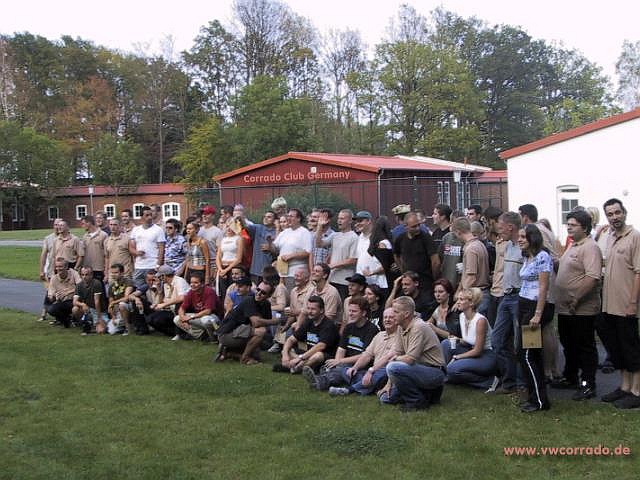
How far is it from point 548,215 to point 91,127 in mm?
51435

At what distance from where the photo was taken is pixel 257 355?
30.8 ft

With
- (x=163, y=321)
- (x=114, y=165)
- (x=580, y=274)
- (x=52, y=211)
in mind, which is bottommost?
(x=163, y=321)

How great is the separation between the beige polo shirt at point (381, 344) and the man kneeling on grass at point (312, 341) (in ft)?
2.23

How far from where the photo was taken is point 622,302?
6.46 m

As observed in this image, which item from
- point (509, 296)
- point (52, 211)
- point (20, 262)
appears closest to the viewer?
point (509, 296)

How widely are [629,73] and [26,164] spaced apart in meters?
44.6

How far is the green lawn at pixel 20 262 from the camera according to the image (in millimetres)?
21217

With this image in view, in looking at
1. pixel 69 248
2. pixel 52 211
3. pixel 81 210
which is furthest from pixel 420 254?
pixel 52 211

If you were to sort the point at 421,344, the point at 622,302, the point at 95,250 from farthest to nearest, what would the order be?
the point at 95,250 < the point at 421,344 < the point at 622,302

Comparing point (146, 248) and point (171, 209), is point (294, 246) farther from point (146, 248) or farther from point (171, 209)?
point (171, 209)

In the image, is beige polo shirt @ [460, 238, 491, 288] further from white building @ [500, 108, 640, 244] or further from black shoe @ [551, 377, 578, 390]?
white building @ [500, 108, 640, 244]

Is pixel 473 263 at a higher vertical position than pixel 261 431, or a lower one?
higher

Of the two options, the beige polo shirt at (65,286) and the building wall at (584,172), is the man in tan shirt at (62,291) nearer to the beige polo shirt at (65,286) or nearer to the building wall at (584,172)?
the beige polo shirt at (65,286)

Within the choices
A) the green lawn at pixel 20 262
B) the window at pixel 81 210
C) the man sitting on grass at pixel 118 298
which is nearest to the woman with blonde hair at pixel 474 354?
the man sitting on grass at pixel 118 298
